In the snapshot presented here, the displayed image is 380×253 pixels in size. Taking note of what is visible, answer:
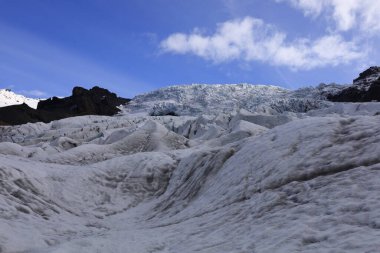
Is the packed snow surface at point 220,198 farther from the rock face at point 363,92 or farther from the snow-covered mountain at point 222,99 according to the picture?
the rock face at point 363,92

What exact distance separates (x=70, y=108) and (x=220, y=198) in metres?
136

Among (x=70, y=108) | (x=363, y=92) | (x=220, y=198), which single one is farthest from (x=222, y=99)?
(x=220, y=198)

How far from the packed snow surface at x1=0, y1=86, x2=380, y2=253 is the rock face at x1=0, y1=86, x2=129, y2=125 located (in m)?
94.8

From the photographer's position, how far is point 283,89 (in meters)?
147

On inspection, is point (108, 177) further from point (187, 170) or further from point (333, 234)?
point (333, 234)

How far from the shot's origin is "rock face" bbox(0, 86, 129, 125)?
121 metres

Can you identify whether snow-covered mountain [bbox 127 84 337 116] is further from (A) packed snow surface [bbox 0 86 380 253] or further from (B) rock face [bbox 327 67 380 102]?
(A) packed snow surface [bbox 0 86 380 253]

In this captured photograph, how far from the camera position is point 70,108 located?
145m

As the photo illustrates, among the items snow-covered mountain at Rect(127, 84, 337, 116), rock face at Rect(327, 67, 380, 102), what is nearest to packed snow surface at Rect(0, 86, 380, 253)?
snow-covered mountain at Rect(127, 84, 337, 116)

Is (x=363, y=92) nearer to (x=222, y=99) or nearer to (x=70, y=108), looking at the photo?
(x=222, y=99)

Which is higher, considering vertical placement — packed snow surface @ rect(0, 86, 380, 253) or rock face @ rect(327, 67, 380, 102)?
rock face @ rect(327, 67, 380, 102)

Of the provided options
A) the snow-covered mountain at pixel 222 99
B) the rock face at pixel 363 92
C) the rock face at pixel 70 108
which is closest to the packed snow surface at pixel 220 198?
the snow-covered mountain at pixel 222 99

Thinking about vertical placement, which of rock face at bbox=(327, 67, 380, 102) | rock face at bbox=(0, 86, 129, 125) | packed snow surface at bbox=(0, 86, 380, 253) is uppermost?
rock face at bbox=(327, 67, 380, 102)

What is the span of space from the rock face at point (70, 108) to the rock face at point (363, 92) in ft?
226
